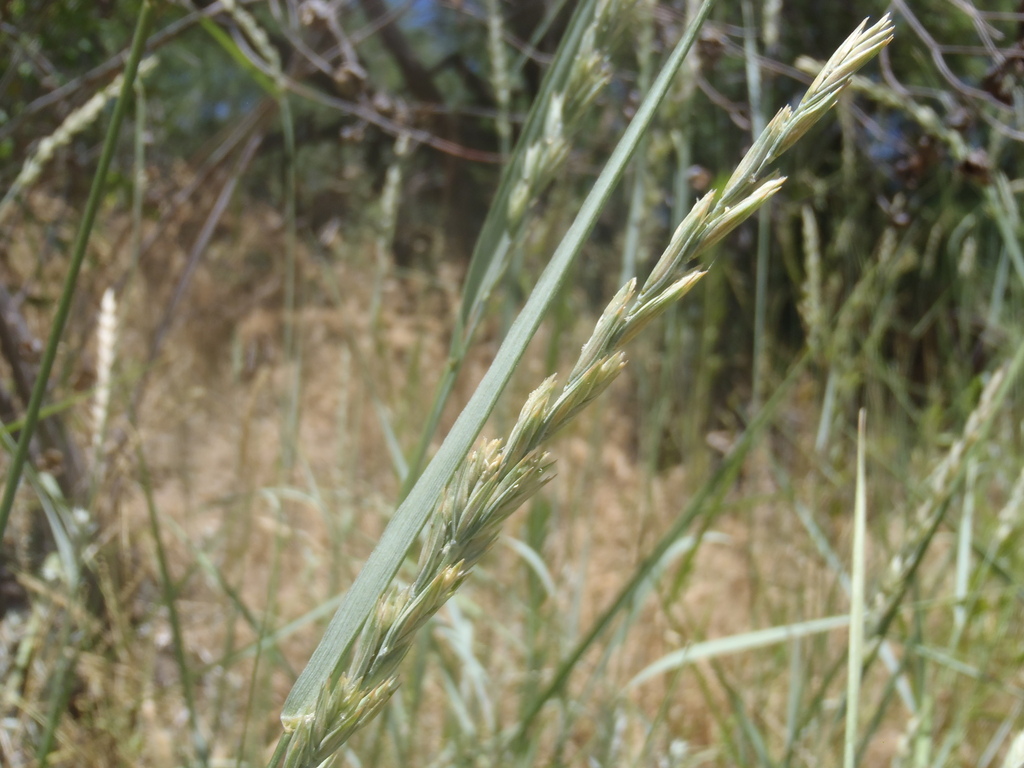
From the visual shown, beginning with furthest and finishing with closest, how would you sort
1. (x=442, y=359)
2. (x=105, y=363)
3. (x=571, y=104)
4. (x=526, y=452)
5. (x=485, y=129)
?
1. (x=485, y=129)
2. (x=442, y=359)
3. (x=105, y=363)
4. (x=571, y=104)
5. (x=526, y=452)

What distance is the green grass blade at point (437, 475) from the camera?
23 centimetres

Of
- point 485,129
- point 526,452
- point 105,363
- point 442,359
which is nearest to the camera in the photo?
point 526,452

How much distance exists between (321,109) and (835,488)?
2.21 m

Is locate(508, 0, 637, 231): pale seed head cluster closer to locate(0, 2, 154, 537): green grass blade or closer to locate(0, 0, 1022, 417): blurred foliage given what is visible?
locate(0, 2, 154, 537): green grass blade

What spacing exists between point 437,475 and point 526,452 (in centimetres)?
4

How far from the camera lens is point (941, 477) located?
16.6 inches

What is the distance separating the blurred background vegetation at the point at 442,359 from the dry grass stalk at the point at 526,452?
0.65 feet

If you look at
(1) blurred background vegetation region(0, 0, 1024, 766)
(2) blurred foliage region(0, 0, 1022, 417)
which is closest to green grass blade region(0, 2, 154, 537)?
(1) blurred background vegetation region(0, 0, 1024, 766)

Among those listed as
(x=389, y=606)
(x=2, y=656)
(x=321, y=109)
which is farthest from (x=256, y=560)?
(x=321, y=109)

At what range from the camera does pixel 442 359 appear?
220cm

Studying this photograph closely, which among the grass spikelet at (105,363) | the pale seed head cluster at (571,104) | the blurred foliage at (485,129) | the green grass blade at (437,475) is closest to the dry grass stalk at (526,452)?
the green grass blade at (437,475)

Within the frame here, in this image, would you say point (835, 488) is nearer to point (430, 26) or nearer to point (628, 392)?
point (628, 392)

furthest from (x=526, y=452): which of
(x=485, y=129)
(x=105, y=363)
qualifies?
(x=485, y=129)

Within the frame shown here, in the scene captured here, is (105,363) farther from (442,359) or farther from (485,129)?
(485,129)
